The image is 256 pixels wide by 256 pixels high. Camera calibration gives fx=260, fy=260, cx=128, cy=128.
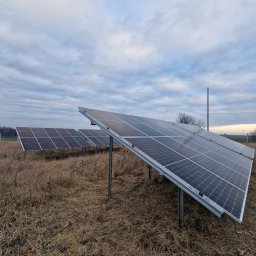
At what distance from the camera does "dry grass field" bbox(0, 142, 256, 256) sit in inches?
170

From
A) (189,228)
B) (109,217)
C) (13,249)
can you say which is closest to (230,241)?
(189,228)

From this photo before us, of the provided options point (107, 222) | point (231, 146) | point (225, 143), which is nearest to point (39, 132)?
point (225, 143)

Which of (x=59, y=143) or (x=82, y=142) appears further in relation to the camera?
(x=82, y=142)

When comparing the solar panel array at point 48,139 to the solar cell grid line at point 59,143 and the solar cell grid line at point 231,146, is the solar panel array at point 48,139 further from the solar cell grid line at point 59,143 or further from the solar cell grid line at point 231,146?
the solar cell grid line at point 231,146

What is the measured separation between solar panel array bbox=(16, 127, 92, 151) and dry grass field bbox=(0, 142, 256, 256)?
8346mm

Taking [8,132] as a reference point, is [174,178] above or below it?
above

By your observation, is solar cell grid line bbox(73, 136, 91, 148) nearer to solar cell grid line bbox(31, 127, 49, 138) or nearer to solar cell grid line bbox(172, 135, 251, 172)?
solar cell grid line bbox(31, 127, 49, 138)

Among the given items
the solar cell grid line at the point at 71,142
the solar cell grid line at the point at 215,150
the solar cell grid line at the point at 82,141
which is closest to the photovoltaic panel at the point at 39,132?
the solar cell grid line at the point at 71,142

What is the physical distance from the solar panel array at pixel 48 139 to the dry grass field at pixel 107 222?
27.4 ft

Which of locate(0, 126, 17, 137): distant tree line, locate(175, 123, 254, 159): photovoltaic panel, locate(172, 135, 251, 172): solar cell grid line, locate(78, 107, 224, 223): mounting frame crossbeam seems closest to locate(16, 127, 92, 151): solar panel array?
locate(175, 123, 254, 159): photovoltaic panel

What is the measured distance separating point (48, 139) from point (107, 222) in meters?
14.0

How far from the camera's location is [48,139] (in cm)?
1819

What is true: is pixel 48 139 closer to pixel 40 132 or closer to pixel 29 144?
pixel 40 132

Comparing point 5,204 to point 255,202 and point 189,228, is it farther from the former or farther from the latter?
point 255,202
